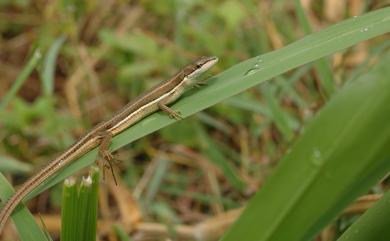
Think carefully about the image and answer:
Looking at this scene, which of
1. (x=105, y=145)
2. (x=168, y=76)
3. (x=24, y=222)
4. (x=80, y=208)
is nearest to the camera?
(x=80, y=208)

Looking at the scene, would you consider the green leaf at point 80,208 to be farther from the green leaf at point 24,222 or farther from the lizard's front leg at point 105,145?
the lizard's front leg at point 105,145

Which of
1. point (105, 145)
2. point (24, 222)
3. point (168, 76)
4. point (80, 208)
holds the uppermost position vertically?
point (168, 76)

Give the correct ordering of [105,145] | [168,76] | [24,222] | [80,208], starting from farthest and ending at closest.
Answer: [168,76] → [105,145] → [24,222] → [80,208]

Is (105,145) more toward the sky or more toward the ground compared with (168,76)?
more toward the ground

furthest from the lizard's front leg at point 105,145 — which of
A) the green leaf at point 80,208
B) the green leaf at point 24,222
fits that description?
the green leaf at point 80,208

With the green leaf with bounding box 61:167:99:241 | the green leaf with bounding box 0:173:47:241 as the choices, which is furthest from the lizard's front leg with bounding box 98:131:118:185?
the green leaf with bounding box 61:167:99:241

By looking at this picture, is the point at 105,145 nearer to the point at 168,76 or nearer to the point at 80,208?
the point at 80,208

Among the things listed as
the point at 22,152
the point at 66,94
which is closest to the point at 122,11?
the point at 66,94

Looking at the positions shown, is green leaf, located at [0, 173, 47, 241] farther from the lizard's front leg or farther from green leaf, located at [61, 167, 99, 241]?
the lizard's front leg

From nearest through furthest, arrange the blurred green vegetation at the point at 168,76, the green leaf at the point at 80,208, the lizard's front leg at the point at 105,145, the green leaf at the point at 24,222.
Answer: the green leaf at the point at 80,208, the green leaf at the point at 24,222, the lizard's front leg at the point at 105,145, the blurred green vegetation at the point at 168,76

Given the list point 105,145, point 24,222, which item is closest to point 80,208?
point 24,222
